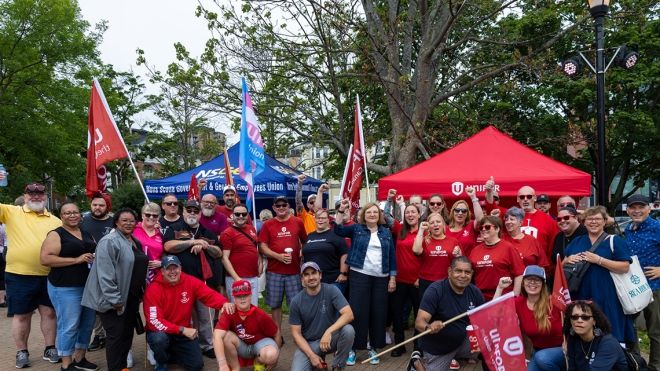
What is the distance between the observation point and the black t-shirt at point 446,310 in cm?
508

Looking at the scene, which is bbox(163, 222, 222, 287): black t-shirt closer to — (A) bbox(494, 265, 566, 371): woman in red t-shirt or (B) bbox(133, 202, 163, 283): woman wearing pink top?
(B) bbox(133, 202, 163, 283): woman wearing pink top

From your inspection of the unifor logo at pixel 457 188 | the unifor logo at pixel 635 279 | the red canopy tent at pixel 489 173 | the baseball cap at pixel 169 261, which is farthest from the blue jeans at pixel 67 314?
the unifor logo at pixel 635 279

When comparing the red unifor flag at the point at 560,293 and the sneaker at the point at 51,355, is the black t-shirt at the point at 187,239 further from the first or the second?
the red unifor flag at the point at 560,293

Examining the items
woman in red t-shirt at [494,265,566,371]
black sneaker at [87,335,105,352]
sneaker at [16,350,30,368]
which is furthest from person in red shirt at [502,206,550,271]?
sneaker at [16,350,30,368]

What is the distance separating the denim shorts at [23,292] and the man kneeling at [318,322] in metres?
3.01

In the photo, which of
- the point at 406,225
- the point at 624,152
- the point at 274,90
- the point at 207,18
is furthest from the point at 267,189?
the point at 624,152

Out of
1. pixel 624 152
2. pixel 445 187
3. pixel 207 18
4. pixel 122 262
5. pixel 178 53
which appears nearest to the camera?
pixel 122 262

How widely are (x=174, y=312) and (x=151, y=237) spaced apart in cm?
103

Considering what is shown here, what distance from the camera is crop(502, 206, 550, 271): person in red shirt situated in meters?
5.86

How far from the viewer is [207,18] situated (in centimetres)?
1281

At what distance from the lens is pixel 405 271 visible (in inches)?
260

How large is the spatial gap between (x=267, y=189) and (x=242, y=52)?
3.35 m

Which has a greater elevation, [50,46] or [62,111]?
[50,46]

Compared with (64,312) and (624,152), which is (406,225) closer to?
(64,312)
